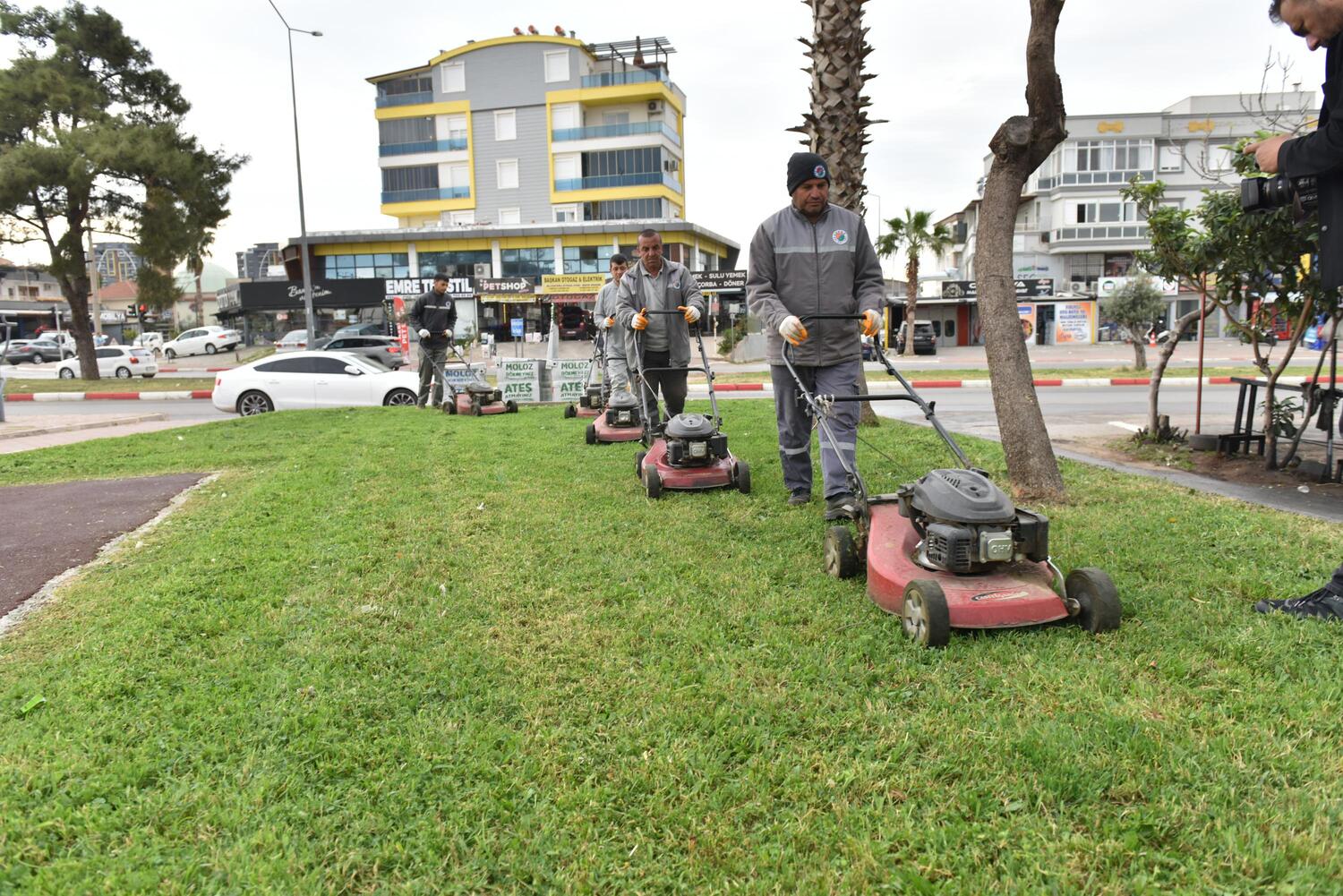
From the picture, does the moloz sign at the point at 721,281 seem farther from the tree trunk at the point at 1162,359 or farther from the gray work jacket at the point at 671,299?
the gray work jacket at the point at 671,299

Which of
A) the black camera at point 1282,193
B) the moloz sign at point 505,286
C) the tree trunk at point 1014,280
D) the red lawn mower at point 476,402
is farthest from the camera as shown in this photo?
the moloz sign at point 505,286

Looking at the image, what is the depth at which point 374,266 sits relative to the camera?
52.8m

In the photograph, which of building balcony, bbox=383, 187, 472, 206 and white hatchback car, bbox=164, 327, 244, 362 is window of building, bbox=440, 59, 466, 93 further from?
Answer: white hatchback car, bbox=164, 327, 244, 362

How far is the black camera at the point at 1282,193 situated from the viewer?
11.9 ft

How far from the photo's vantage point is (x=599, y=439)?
9.61m

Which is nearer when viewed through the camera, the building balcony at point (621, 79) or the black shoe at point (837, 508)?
the black shoe at point (837, 508)

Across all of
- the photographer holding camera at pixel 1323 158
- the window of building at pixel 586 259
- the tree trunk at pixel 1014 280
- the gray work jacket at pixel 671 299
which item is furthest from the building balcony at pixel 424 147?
the photographer holding camera at pixel 1323 158

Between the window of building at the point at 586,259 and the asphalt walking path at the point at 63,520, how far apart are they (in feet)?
146

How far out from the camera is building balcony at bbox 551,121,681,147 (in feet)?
175

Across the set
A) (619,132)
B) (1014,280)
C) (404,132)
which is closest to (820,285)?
(1014,280)

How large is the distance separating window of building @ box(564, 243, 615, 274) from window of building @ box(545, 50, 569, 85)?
490 inches

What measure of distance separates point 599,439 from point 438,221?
5307cm

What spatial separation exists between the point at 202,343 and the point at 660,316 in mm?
50061

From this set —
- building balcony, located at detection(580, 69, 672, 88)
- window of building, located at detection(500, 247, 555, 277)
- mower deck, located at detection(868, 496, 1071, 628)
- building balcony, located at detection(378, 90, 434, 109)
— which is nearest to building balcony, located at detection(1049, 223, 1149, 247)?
building balcony, located at detection(580, 69, 672, 88)
